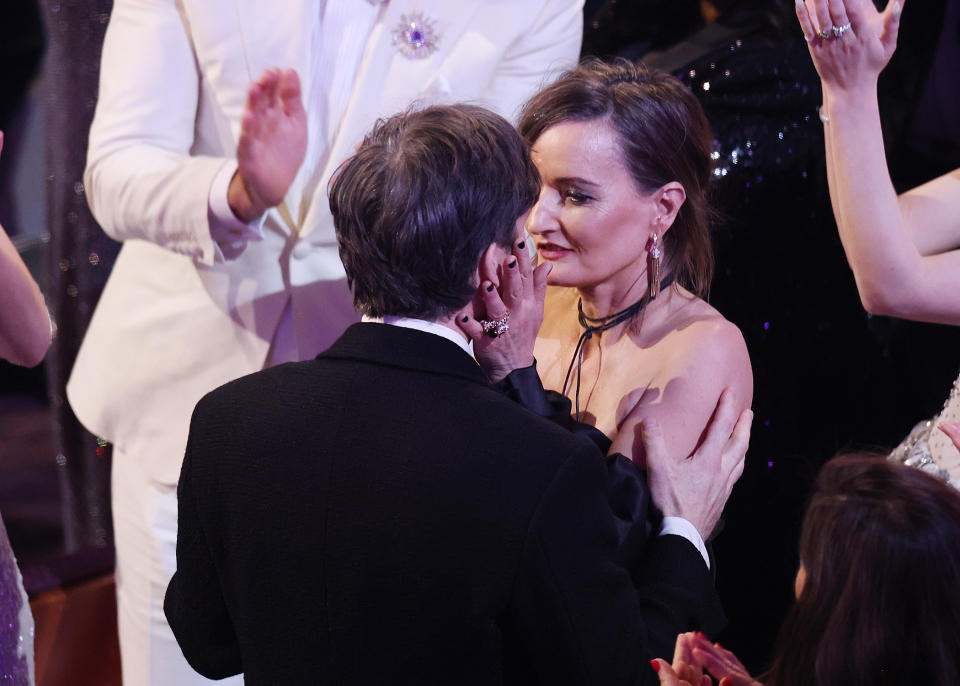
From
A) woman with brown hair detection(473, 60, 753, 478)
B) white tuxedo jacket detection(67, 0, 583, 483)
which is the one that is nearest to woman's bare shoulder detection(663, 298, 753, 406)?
woman with brown hair detection(473, 60, 753, 478)

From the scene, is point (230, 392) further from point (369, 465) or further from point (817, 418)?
point (817, 418)

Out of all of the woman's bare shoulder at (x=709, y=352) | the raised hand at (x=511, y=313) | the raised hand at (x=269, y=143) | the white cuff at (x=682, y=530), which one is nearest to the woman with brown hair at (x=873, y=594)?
the white cuff at (x=682, y=530)

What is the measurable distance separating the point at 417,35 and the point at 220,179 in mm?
528

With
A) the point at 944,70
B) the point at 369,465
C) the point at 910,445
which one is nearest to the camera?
the point at 369,465

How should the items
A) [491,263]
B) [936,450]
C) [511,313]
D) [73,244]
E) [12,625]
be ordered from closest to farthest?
[491,263], [511,313], [12,625], [936,450], [73,244]

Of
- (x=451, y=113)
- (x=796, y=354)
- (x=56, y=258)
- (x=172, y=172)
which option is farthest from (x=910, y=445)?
(x=56, y=258)

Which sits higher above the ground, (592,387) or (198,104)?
(198,104)

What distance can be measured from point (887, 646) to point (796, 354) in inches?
55.0

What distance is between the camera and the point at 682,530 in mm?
1394

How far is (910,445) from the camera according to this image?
1936 mm

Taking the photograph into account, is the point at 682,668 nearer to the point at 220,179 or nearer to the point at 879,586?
the point at 879,586

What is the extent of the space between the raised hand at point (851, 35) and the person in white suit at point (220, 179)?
2.46 ft

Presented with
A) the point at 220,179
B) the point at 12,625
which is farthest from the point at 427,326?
the point at 220,179

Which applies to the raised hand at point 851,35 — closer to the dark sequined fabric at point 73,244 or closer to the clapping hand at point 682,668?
the clapping hand at point 682,668
